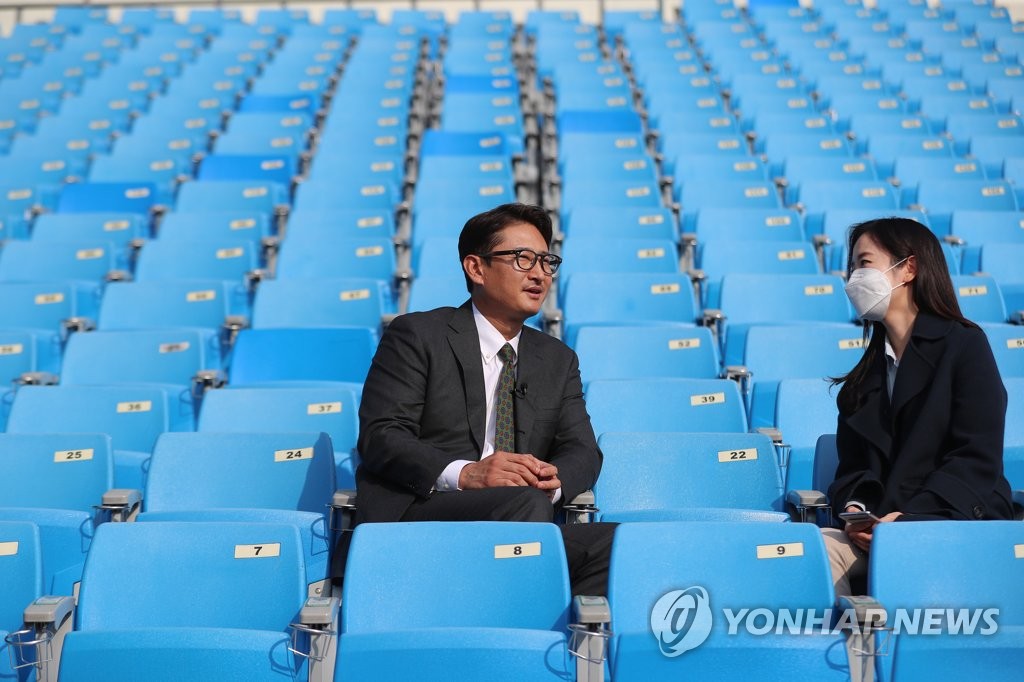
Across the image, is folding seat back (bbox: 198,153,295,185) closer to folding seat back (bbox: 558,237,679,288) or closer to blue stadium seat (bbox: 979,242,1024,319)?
folding seat back (bbox: 558,237,679,288)

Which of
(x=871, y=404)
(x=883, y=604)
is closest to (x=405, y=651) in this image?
(x=883, y=604)

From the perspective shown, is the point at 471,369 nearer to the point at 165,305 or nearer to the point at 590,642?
the point at 590,642

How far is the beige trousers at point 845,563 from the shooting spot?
2.48m

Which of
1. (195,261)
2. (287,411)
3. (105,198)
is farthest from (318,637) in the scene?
(105,198)

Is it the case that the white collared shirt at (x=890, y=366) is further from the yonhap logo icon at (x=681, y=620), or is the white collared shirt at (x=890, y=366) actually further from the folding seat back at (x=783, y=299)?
the folding seat back at (x=783, y=299)

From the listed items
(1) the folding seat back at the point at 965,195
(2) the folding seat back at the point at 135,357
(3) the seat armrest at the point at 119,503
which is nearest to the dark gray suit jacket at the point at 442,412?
(3) the seat armrest at the point at 119,503

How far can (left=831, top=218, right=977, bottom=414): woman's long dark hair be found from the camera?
2699 millimetres

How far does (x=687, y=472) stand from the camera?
298cm

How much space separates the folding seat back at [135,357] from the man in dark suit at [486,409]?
139 centimetres

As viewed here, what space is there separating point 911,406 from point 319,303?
253 cm

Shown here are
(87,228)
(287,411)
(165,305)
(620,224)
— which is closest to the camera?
A: (287,411)

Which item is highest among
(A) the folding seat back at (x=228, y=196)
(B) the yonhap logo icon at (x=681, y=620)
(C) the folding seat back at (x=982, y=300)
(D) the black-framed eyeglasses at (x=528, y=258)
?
(A) the folding seat back at (x=228, y=196)

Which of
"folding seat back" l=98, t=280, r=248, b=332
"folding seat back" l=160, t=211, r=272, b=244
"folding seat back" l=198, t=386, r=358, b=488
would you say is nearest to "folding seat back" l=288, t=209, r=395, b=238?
"folding seat back" l=160, t=211, r=272, b=244

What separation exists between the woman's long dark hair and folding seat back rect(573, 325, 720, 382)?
1.10m
